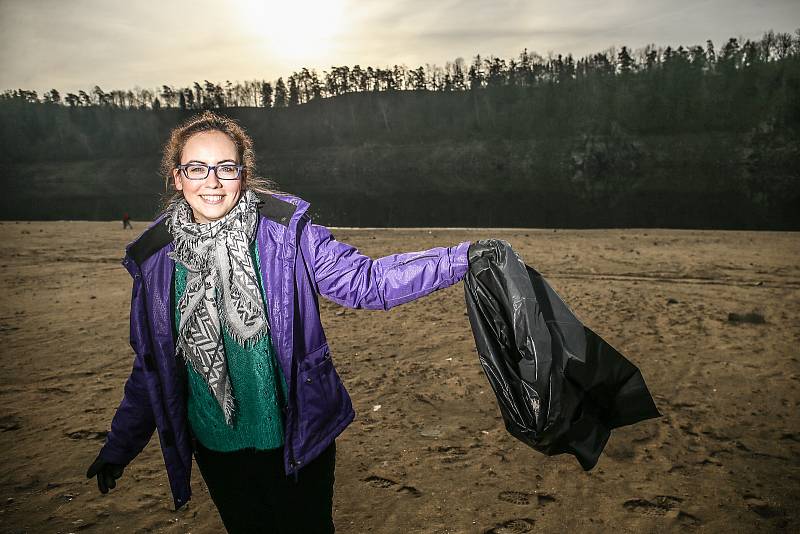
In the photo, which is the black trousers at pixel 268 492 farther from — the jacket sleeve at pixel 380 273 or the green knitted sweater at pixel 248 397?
the jacket sleeve at pixel 380 273

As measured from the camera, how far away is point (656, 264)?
1097 centimetres

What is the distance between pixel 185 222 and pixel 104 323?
685 centimetres

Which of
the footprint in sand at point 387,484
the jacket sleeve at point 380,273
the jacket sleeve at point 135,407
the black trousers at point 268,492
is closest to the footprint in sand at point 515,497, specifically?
the footprint in sand at point 387,484

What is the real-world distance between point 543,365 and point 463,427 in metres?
2.75

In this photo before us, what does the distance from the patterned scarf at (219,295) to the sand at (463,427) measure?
6.35 ft

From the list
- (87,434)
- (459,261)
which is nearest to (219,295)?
(459,261)

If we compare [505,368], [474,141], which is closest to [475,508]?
[505,368]

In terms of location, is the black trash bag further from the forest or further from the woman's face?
the forest

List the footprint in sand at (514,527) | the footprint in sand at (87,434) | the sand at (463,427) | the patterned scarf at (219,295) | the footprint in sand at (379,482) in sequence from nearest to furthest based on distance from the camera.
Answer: the patterned scarf at (219,295) → the footprint in sand at (514,527) → the sand at (463,427) → the footprint in sand at (379,482) → the footprint in sand at (87,434)

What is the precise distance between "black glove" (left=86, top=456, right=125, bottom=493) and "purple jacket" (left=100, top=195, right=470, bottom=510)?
402mm

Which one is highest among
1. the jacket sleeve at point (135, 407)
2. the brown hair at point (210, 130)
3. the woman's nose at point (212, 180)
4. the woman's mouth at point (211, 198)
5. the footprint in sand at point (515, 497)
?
the brown hair at point (210, 130)

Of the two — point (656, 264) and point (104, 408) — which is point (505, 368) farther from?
point (656, 264)

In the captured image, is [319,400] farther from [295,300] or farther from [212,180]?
Answer: [212,180]

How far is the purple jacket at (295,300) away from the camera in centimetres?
202
